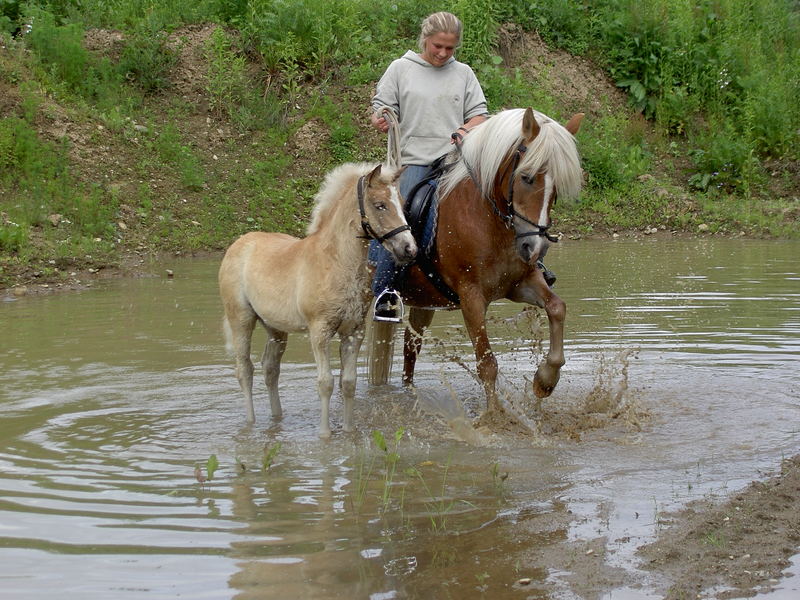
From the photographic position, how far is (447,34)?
744 cm

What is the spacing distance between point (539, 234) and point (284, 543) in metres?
2.69

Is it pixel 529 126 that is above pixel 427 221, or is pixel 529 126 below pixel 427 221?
above

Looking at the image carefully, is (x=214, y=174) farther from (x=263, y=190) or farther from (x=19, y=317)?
(x=19, y=317)

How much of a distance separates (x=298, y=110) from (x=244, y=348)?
38.9 ft

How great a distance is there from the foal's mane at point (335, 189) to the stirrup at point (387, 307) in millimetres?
648

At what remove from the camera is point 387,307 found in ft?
23.0

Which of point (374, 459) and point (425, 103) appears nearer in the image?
point (374, 459)

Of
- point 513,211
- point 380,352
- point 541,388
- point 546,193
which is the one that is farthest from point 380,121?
point 541,388

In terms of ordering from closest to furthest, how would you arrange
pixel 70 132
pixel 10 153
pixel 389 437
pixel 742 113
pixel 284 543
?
1. pixel 284 543
2. pixel 389 437
3. pixel 10 153
4. pixel 70 132
5. pixel 742 113

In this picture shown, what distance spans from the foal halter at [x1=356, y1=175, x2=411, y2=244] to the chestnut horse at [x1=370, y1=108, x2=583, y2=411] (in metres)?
0.82

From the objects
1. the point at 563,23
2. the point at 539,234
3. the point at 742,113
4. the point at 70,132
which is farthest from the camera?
the point at 563,23

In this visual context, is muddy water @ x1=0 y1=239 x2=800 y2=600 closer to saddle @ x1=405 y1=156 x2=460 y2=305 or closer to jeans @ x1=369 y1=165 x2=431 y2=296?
saddle @ x1=405 y1=156 x2=460 y2=305

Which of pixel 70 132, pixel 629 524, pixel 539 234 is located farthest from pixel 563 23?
pixel 629 524

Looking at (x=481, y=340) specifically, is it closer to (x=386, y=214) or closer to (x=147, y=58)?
(x=386, y=214)
